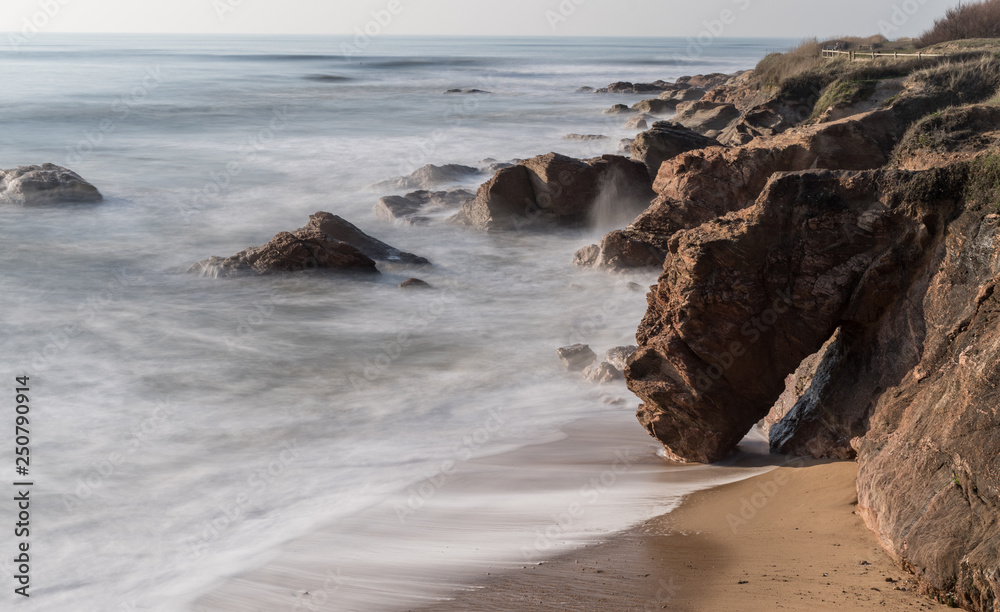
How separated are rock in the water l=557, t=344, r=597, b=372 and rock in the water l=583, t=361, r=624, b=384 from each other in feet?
0.82

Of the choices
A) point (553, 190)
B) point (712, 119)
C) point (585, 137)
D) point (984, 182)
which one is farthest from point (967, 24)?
point (984, 182)

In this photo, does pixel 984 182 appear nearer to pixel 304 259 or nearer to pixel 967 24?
pixel 304 259

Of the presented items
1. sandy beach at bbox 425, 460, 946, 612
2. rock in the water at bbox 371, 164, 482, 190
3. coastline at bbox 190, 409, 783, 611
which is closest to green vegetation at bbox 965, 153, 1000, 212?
sandy beach at bbox 425, 460, 946, 612

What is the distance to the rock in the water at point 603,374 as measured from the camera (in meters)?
8.48

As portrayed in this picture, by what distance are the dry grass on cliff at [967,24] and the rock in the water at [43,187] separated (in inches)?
1002

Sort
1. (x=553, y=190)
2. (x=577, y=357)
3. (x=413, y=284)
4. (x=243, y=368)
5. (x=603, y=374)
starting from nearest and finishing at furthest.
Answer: (x=603, y=374) → (x=577, y=357) → (x=243, y=368) → (x=413, y=284) → (x=553, y=190)

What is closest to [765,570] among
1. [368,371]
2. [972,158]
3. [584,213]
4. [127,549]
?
[972,158]

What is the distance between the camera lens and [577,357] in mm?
9070

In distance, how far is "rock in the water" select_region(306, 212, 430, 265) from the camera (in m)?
13.4

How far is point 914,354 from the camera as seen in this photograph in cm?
507

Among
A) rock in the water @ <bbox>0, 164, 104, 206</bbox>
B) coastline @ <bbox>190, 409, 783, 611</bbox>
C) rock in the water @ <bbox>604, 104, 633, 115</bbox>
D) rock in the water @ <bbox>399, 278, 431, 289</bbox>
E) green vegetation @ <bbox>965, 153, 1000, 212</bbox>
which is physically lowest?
coastline @ <bbox>190, 409, 783, 611</bbox>

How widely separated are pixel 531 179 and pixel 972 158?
1134cm

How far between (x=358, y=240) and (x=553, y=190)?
4.19m

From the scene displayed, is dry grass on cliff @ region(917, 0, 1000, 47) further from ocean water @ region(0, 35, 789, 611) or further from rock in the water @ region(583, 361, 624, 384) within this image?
rock in the water @ region(583, 361, 624, 384)
